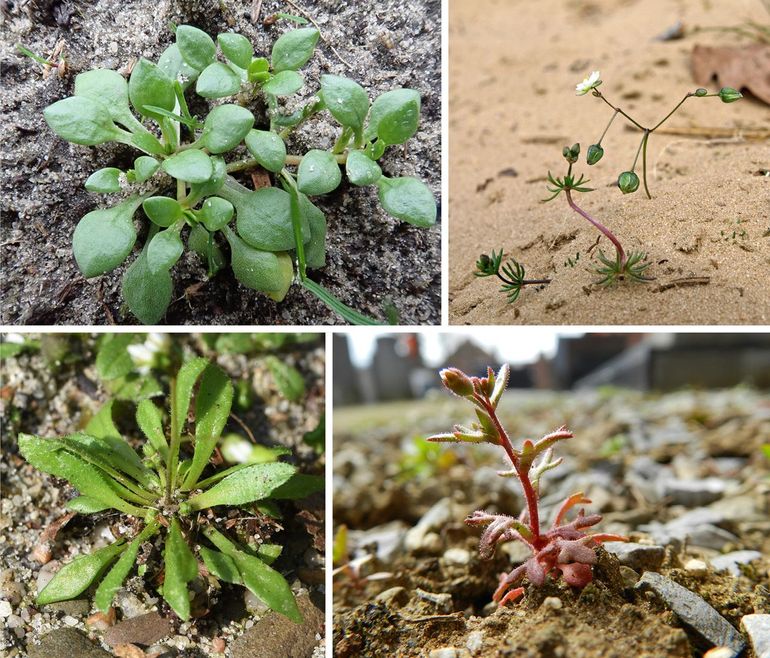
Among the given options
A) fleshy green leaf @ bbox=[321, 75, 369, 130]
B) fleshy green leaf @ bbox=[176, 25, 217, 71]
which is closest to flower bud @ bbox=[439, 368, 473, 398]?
fleshy green leaf @ bbox=[321, 75, 369, 130]

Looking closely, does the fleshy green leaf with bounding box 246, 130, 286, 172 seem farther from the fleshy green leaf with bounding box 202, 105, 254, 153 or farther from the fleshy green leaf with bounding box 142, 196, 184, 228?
the fleshy green leaf with bounding box 142, 196, 184, 228

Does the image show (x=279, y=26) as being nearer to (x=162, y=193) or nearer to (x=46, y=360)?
(x=162, y=193)

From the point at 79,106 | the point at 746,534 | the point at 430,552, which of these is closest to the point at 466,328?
the point at 430,552

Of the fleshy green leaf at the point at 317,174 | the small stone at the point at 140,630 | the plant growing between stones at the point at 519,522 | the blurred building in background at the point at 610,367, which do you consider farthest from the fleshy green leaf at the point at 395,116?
the blurred building in background at the point at 610,367

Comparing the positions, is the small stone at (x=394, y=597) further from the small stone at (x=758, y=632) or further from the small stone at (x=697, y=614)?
the small stone at (x=758, y=632)

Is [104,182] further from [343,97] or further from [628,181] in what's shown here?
[628,181]
